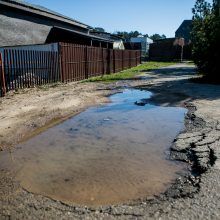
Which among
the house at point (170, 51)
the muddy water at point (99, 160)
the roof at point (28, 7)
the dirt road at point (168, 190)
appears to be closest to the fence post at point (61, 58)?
the dirt road at point (168, 190)

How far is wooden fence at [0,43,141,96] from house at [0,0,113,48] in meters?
3.84

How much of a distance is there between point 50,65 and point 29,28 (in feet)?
33.0

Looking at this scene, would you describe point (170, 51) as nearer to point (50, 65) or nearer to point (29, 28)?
point (29, 28)

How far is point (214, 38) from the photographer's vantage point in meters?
16.7

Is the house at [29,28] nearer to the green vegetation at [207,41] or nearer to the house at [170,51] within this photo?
the green vegetation at [207,41]

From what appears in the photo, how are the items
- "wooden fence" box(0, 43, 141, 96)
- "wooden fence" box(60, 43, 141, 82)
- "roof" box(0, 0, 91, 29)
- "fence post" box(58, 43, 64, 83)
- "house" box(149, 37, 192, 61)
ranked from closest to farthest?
1. "wooden fence" box(0, 43, 141, 96)
2. "fence post" box(58, 43, 64, 83)
3. "wooden fence" box(60, 43, 141, 82)
4. "roof" box(0, 0, 91, 29)
5. "house" box(149, 37, 192, 61)

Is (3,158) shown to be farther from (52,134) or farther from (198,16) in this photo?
(198,16)

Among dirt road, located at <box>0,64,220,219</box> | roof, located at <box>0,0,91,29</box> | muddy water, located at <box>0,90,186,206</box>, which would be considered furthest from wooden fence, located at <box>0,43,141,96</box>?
roof, located at <box>0,0,91,29</box>

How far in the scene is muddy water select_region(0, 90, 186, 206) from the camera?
12.6 feet

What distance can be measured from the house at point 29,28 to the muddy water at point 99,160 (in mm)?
15438

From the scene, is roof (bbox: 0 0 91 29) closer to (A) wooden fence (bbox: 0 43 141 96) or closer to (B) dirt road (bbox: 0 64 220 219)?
(A) wooden fence (bbox: 0 43 141 96)

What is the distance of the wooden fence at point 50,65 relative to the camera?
12841 millimetres

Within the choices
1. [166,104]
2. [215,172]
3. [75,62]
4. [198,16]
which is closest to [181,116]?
[166,104]

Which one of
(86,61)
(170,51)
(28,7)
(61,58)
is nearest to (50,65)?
(61,58)
